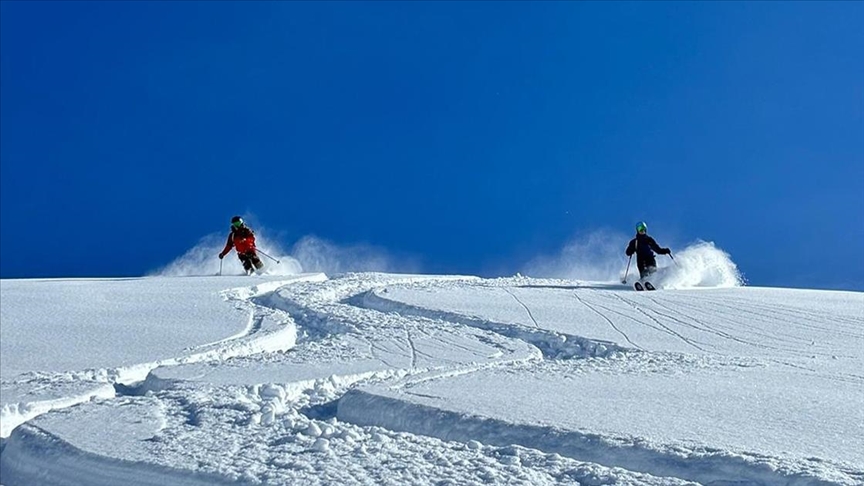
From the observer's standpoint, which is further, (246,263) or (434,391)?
(246,263)

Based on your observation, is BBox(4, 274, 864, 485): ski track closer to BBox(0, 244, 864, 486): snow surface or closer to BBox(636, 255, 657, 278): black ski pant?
BBox(0, 244, 864, 486): snow surface

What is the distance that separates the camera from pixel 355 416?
677 cm

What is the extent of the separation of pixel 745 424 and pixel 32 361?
26.1ft

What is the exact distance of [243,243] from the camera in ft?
73.1

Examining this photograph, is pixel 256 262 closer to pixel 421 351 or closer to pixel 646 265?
pixel 646 265

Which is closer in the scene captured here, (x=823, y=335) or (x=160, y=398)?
(x=160, y=398)

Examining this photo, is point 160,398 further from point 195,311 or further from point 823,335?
point 823,335

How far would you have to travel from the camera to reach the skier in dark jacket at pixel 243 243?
22297mm

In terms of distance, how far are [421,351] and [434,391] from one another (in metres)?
2.91

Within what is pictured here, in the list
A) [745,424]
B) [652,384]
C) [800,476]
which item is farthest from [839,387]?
[800,476]

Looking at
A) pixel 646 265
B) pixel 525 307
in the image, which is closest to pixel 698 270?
pixel 646 265

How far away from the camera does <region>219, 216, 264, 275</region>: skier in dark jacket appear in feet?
73.2

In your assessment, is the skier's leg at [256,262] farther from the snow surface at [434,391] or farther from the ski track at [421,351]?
the snow surface at [434,391]

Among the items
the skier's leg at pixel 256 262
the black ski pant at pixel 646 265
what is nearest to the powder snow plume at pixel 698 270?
the black ski pant at pixel 646 265
